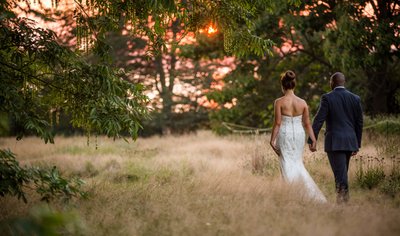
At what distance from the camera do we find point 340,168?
20.3 feet

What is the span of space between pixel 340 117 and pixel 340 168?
2.80 ft

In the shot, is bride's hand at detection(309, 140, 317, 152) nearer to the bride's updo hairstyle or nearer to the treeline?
the bride's updo hairstyle

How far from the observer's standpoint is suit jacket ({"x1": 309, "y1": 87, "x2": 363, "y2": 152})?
624cm

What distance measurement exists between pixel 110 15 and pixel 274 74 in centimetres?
1393

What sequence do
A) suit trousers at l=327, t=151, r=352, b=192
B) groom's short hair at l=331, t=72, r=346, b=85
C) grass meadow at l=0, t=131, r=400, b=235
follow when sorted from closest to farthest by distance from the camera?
grass meadow at l=0, t=131, r=400, b=235
suit trousers at l=327, t=151, r=352, b=192
groom's short hair at l=331, t=72, r=346, b=85

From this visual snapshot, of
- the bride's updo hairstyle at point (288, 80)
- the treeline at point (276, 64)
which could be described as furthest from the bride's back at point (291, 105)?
the treeline at point (276, 64)

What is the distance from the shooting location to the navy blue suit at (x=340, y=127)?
6160 mm

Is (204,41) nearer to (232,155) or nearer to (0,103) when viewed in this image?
(232,155)

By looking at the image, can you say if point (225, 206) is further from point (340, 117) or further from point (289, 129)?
point (340, 117)

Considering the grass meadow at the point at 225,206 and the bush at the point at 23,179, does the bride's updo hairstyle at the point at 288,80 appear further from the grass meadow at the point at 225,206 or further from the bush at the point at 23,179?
the bush at the point at 23,179

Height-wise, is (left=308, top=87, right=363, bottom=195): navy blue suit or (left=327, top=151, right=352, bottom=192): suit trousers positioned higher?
(left=308, top=87, right=363, bottom=195): navy blue suit

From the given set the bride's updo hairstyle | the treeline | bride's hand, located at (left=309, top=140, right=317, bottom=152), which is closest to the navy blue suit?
bride's hand, located at (left=309, top=140, right=317, bottom=152)

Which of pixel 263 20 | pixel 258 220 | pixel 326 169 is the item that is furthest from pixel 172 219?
pixel 263 20

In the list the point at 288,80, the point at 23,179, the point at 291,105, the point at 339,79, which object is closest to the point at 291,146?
the point at 291,105
